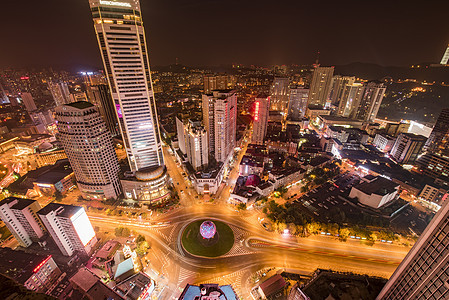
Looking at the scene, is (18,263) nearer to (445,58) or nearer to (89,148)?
(89,148)

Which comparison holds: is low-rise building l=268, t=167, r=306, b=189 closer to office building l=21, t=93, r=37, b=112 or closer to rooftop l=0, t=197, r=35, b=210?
rooftop l=0, t=197, r=35, b=210

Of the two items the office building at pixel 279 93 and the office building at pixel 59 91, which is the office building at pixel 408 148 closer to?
the office building at pixel 279 93

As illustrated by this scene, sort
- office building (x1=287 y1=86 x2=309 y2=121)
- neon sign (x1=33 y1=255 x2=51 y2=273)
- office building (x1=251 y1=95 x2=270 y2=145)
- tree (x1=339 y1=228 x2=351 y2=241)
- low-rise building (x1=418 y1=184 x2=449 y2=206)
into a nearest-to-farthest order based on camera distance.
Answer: neon sign (x1=33 y1=255 x2=51 y2=273) → tree (x1=339 y1=228 x2=351 y2=241) → low-rise building (x1=418 y1=184 x2=449 y2=206) → office building (x1=251 y1=95 x2=270 y2=145) → office building (x1=287 y1=86 x2=309 y2=121)

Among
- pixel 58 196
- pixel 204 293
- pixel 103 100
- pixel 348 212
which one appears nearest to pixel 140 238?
pixel 204 293

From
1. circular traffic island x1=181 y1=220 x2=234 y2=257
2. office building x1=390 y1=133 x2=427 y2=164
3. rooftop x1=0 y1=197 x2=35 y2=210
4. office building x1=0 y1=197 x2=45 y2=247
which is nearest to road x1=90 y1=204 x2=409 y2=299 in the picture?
circular traffic island x1=181 y1=220 x2=234 y2=257

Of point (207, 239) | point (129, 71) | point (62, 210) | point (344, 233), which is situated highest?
point (129, 71)

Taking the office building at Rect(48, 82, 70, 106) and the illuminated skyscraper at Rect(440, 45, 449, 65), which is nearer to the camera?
the office building at Rect(48, 82, 70, 106)

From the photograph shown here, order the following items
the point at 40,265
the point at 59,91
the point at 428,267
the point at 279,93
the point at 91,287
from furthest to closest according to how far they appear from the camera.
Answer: the point at 279,93
the point at 59,91
the point at 40,265
the point at 91,287
the point at 428,267
